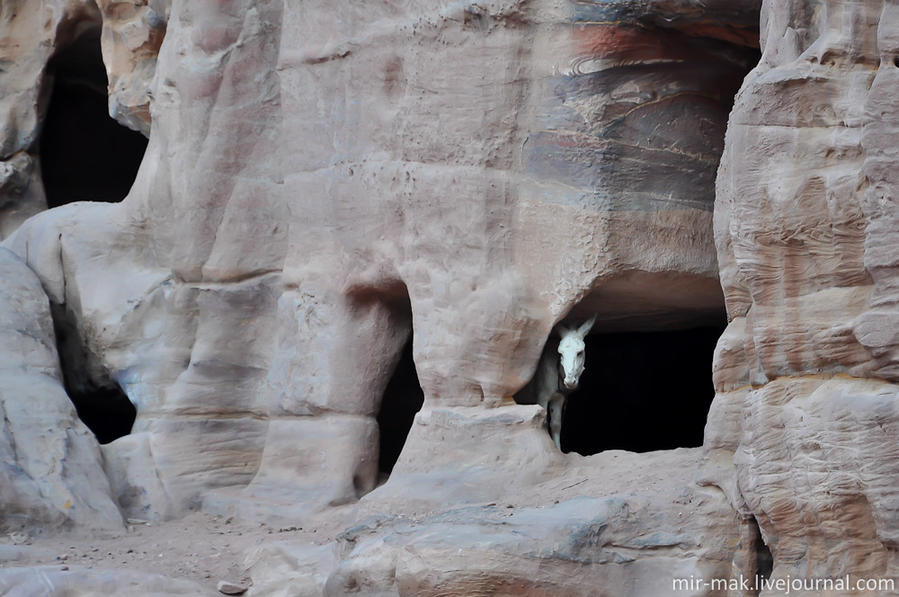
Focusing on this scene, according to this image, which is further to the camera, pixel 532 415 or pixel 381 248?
pixel 381 248

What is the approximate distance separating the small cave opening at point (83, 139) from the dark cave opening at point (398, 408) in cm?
421

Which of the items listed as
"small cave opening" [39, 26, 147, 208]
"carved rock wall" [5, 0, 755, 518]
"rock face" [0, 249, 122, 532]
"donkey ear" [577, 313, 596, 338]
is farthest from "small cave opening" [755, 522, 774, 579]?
"small cave opening" [39, 26, 147, 208]

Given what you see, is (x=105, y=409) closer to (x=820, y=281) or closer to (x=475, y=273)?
(x=475, y=273)

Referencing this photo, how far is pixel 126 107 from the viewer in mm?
10070

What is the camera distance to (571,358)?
24.2 feet

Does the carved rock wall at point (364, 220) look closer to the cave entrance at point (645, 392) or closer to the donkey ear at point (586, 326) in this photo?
the donkey ear at point (586, 326)

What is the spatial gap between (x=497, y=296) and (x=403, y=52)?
148cm

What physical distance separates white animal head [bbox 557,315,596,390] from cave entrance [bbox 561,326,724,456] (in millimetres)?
2693

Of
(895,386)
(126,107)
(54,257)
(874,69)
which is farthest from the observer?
(126,107)

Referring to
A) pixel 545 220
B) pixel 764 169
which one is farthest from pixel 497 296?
pixel 764 169

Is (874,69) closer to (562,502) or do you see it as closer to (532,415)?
(562,502)

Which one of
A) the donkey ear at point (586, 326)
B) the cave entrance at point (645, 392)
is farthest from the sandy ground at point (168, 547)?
the cave entrance at point (645, 392)

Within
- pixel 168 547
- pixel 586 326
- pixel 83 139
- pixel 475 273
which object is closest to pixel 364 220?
pixel 475 273

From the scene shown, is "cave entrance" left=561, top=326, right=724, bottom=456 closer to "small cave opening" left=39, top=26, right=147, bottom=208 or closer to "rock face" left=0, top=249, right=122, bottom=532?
"rock face" left=0, top=249, right=122, bottom=532
